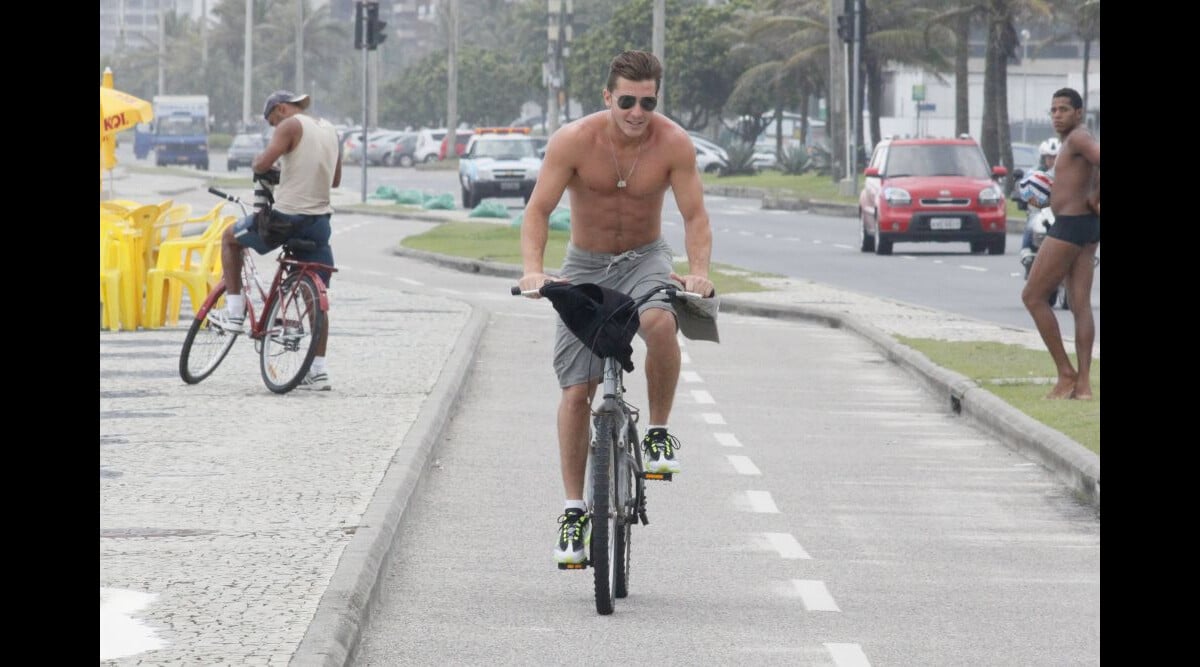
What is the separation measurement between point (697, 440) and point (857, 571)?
13.2ft

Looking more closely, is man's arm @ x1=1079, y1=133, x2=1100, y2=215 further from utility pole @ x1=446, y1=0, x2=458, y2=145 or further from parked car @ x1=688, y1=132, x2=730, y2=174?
utility pole @ x1=446, y1=0, x2=458, y2=145

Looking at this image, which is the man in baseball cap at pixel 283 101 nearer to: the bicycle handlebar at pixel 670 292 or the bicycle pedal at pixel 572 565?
the bicycle handlebar at pixel 670 292

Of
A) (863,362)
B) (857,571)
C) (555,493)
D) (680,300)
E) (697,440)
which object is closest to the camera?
(680,300)

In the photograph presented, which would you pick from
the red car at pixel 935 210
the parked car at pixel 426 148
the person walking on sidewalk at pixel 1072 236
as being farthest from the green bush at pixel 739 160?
the person walking on sidewalk at pixel 1072 236

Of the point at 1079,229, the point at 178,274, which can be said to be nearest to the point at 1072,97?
the point at 1079,229

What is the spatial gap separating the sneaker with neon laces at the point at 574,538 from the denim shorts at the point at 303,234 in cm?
618

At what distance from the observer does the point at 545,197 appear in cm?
812

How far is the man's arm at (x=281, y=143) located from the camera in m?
14.1

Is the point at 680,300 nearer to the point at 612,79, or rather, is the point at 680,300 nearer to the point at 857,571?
the point at 612,79

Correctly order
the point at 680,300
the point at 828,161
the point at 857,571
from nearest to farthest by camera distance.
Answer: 1. the point at 680,300
2. the point at 857,571
3. the point at 828,161

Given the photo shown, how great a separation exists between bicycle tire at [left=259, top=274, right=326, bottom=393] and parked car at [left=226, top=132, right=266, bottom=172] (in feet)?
225

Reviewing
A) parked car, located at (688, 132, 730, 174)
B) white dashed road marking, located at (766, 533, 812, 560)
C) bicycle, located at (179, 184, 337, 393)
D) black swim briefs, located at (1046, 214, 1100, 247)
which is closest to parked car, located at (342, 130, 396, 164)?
parked car, located at (688, 132, 730, 174)

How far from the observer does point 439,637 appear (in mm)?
7457

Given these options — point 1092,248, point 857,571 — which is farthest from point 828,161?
point 857,571
